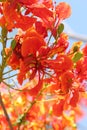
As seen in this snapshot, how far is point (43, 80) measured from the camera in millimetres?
806

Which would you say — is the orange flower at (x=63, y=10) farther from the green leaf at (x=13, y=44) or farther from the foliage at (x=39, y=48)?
the green leaf at (x=13, y=44)

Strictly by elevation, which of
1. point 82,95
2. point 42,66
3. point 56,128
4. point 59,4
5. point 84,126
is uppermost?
point 59,4

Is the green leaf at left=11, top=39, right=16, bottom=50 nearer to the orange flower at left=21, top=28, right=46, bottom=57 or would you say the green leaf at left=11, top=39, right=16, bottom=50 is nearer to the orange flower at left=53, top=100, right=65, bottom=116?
the orange flower at left=21, top=28, right=46, bottom=57

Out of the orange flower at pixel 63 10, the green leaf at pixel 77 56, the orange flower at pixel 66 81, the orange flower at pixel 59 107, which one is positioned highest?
the orange flower at pixel 63 10

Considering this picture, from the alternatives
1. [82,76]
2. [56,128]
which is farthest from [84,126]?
[82,76]

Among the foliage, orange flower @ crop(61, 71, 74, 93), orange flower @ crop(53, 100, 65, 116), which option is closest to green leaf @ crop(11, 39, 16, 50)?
the foliage

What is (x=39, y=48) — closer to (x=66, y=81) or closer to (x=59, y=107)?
(x=66, y=81)

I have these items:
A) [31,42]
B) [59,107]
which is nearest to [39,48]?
[31,42]

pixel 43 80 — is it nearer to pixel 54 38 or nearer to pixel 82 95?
pixel 54 38

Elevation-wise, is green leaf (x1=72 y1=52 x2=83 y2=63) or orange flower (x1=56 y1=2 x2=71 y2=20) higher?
orange flower (x1=56 y1=2 x2=71 y2=20)

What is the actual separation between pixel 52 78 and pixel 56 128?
42cm

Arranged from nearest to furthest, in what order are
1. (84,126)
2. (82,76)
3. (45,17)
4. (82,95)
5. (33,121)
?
1. (45,17)
2. (82,76)
3. (82,95)
4. (33,121)
5. (84,126)

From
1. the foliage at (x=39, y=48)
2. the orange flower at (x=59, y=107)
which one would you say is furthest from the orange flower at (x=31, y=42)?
the orange flower at (x=59, y=107)

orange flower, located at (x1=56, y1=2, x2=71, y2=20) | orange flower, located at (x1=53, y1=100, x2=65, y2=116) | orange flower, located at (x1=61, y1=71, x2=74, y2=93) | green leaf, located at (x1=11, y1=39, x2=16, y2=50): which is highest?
orange flower, located at (x1=56, y1=2, x2=71, y2=20)
